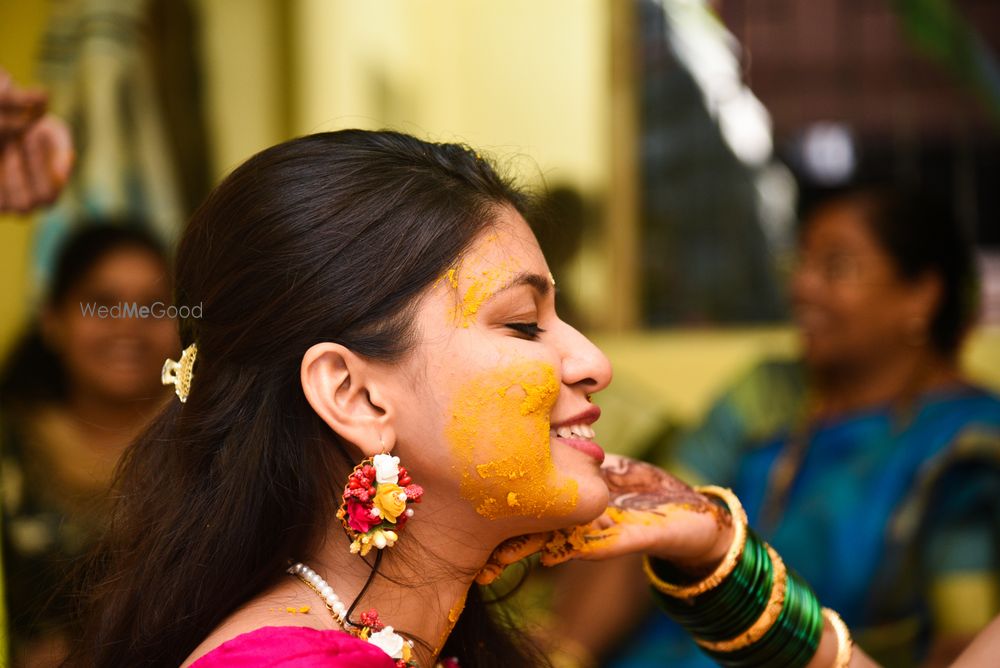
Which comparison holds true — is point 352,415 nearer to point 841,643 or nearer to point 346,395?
point 346,395

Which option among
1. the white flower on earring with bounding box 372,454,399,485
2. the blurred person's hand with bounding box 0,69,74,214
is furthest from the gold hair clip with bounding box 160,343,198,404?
the blurred person's hand with bounding box 0,69,74,214

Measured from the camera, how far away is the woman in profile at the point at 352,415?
1.58 metres

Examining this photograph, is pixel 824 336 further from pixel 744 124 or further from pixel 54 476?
pixel 54 476

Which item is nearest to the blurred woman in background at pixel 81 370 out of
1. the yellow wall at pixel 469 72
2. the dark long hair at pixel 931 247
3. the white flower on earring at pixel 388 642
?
the yellow wall at pixel 469 72

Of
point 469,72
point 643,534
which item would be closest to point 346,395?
point 643,534

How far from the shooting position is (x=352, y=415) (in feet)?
5.18

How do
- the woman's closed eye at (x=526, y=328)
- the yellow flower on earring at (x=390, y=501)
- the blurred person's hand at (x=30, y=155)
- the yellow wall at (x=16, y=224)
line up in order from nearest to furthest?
the yellow flower on earring at (x=390, y=501)
the woman's closed eye at (x=526, y=328)
the blurred person's hand at (x=30, y=155)
the yellow wall at (x=16, y=224)

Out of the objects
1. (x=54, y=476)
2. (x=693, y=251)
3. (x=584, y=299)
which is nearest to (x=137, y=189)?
(x=54, y=476)

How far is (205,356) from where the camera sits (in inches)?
65.9

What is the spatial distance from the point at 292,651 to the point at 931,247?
113 inches

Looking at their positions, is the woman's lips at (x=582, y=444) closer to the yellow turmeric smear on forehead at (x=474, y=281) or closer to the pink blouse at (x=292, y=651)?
the yellow turmeric smear on forehead at (x=474, y=281)

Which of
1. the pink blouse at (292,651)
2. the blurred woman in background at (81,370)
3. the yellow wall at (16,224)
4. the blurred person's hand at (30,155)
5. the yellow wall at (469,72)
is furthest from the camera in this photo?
the yellow wall at (469,72)

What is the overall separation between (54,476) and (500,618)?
1839mm

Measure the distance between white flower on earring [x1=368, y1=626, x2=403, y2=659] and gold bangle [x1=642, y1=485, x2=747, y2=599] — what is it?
51cm
